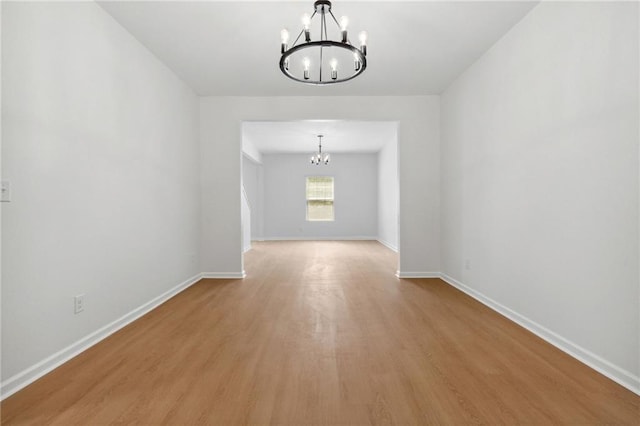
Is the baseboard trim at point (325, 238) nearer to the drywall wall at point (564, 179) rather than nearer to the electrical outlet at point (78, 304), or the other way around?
the drywall wall at point (564, 179)

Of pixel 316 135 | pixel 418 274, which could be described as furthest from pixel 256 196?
pixel 418 274

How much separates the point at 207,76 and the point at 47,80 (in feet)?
6.89

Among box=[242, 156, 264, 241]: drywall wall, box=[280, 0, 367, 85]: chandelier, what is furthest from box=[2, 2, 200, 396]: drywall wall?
box=[242, 156, 264, 241]: drywall wall

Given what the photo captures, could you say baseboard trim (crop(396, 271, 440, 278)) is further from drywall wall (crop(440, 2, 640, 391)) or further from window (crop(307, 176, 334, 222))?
window (crop(307, 176, 334, 222))

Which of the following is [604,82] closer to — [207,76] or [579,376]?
[579,376]

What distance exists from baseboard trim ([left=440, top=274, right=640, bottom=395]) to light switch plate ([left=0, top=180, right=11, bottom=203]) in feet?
12.6

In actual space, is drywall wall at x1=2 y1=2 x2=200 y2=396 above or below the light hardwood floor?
above

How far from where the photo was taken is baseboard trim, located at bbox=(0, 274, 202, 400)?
5.84 feet

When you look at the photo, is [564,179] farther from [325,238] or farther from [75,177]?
[325,238]

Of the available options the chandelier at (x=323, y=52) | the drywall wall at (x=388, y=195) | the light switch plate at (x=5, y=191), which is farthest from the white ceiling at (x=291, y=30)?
the drywall wall at (x=388, y=195)

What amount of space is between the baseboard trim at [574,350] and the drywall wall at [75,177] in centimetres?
364

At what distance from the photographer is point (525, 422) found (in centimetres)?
151

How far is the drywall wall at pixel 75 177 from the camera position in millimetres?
1842

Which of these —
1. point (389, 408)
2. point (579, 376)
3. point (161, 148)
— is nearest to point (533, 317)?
point (579, 376)
